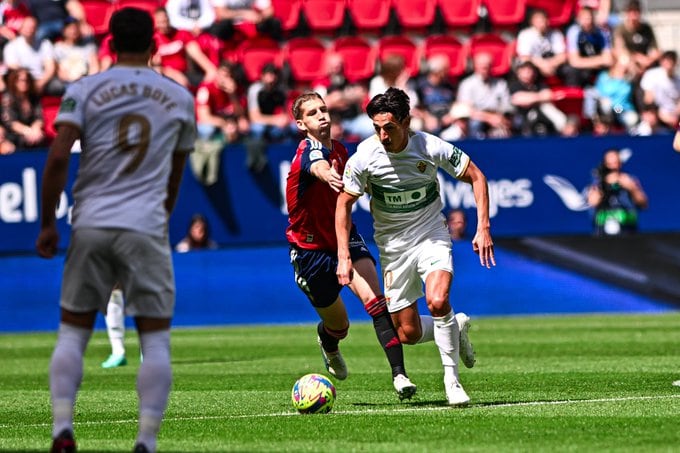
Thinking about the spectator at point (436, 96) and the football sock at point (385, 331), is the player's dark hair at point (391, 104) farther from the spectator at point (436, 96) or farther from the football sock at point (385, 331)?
the spectator at point (436, 96)

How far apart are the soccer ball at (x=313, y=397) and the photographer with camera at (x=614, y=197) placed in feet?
39.1

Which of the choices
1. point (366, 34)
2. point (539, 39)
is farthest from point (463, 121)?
point (366, 34)

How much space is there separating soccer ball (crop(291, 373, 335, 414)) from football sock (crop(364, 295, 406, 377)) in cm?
66

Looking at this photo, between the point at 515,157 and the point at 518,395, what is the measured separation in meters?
11.2

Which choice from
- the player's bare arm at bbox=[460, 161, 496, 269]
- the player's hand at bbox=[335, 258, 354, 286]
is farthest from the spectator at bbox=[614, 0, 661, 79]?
the player's hand at bbox=[335, 258, 354, 286]

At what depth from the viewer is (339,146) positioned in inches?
424

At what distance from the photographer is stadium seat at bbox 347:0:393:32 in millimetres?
25812

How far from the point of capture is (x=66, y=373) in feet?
21.1

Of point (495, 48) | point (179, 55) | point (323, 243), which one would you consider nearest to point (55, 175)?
point (323, 243)

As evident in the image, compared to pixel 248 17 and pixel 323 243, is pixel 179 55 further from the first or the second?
pixel 323 243

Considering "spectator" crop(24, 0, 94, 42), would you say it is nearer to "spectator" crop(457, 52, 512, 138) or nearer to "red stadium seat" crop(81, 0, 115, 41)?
A: "red stadium seat" crop(81, 0, 115, 41)

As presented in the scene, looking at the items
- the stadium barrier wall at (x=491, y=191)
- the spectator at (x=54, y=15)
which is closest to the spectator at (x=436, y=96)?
the stadium barrier wall at (x=491, y=191)

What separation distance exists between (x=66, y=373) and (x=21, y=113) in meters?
16.4

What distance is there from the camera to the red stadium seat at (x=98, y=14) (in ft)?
83.3
